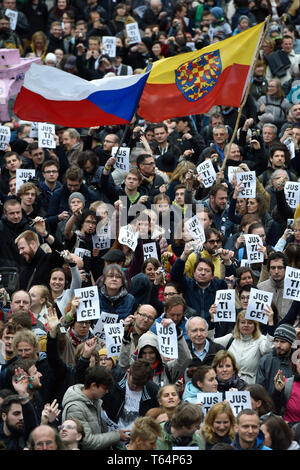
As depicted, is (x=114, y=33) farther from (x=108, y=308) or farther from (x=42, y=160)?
(x=108, y=308)

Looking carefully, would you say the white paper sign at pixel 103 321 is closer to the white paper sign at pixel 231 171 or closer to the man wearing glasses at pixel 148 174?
the man wearing glasses at pixel 148 174

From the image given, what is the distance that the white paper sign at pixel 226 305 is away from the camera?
12.3 meters

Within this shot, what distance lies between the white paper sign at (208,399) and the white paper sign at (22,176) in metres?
5.35

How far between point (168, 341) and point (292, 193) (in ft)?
12.8

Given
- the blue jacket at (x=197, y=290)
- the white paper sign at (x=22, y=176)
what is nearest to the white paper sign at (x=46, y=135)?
the white paper sign at (x=22, y=176)

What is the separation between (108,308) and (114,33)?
34.1ft

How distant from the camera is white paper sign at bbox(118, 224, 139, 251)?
13.5 meters

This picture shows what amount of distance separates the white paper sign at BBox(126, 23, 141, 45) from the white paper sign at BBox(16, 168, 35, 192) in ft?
20.7

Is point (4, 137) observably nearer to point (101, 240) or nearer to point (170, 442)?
point (101, 240)

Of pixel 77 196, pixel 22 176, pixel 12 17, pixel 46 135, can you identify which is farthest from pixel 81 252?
pixel 12 17

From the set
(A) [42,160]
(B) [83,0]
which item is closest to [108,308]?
(A) [42,160]

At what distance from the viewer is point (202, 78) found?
48.6 ft

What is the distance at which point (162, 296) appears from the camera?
13.4 meters

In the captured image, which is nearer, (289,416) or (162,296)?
(289,416)
